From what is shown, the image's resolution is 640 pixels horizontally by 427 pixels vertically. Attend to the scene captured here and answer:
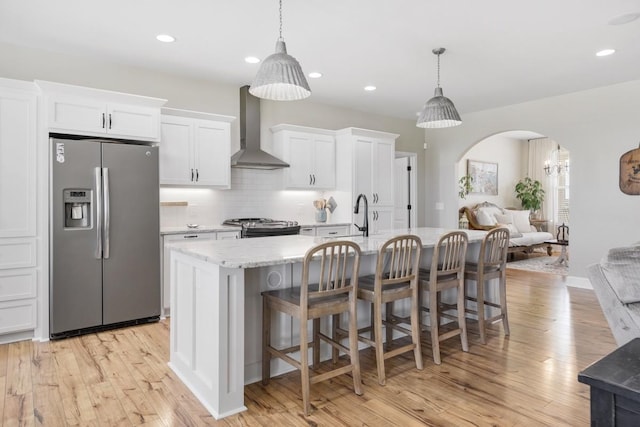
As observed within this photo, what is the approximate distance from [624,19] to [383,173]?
11.3 feet

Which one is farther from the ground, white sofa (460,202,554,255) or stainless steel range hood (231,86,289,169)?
stainless steel range hood (231,86,289,169)

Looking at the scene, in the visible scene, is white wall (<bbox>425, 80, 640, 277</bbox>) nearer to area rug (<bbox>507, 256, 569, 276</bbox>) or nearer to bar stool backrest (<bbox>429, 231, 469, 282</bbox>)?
area rug (<bbox>507, 256, 569, 276</bbox>)

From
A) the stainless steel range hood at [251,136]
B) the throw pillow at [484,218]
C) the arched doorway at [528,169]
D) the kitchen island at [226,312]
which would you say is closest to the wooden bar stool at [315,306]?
the kitchen island at [226,312]

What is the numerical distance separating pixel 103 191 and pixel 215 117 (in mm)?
1572

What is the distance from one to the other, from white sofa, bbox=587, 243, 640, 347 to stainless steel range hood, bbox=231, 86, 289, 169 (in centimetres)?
386

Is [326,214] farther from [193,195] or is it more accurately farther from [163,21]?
[163,21]

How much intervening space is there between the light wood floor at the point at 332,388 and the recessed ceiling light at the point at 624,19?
2670mm

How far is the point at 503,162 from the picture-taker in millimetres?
10234

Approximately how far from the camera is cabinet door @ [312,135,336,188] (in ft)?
18.9

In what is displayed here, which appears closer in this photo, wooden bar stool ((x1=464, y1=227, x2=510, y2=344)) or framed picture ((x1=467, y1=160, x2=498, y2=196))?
wooden bar stool ((x1=464, y1=227, x2=510, y2=344))

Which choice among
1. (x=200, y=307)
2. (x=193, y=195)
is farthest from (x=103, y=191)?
(x=200, y=307)

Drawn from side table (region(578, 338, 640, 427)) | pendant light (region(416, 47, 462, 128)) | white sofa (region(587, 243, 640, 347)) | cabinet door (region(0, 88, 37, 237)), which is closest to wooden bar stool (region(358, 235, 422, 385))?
white sofa (region(587, 243, 640, 347))

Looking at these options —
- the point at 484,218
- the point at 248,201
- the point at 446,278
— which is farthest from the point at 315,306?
the point at 484,218

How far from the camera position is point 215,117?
15.5 feet
